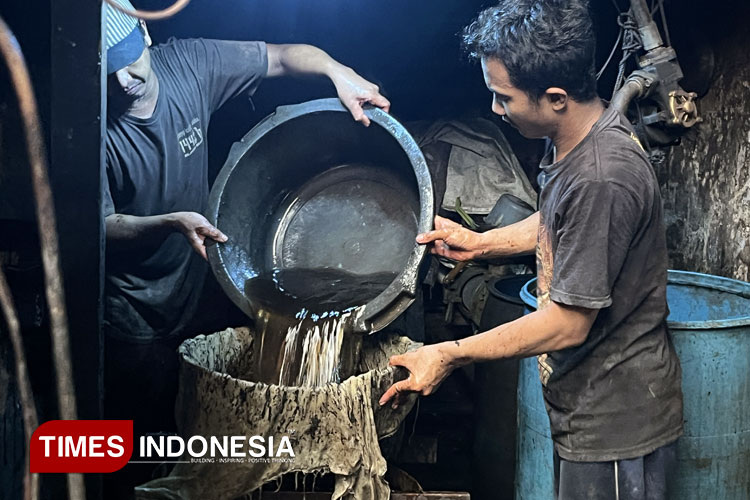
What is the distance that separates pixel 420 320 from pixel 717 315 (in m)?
1.29

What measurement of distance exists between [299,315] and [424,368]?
2.07 feet

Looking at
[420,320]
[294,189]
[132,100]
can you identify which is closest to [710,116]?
[420,320]

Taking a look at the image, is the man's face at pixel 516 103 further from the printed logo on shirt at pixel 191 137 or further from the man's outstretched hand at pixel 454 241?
the printed logo on shirt at pixel 191 137

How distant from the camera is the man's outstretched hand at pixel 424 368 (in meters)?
1.91

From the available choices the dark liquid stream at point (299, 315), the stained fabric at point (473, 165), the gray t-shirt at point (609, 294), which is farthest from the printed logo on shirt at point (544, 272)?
the stained fabric at point (473, 165)

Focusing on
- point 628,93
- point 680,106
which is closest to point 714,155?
point 680,106

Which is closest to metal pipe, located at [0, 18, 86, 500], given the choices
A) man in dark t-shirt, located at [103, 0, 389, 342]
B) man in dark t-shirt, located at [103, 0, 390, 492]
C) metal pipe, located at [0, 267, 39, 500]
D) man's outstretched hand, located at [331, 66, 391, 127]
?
metal pipe, located at [0, 267, 39, 500]

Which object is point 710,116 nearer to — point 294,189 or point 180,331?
point 294,189

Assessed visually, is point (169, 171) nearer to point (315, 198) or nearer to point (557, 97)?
point (315, 198)

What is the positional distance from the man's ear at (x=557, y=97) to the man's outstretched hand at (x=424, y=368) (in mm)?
686

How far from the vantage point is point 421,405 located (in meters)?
4.01

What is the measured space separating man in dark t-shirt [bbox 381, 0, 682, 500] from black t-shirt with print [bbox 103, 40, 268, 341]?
1345mm

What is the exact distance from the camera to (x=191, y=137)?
114 inches

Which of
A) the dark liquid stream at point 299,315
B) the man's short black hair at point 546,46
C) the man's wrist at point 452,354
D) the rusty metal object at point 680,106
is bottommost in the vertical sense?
the man's wrist at point 452,354
